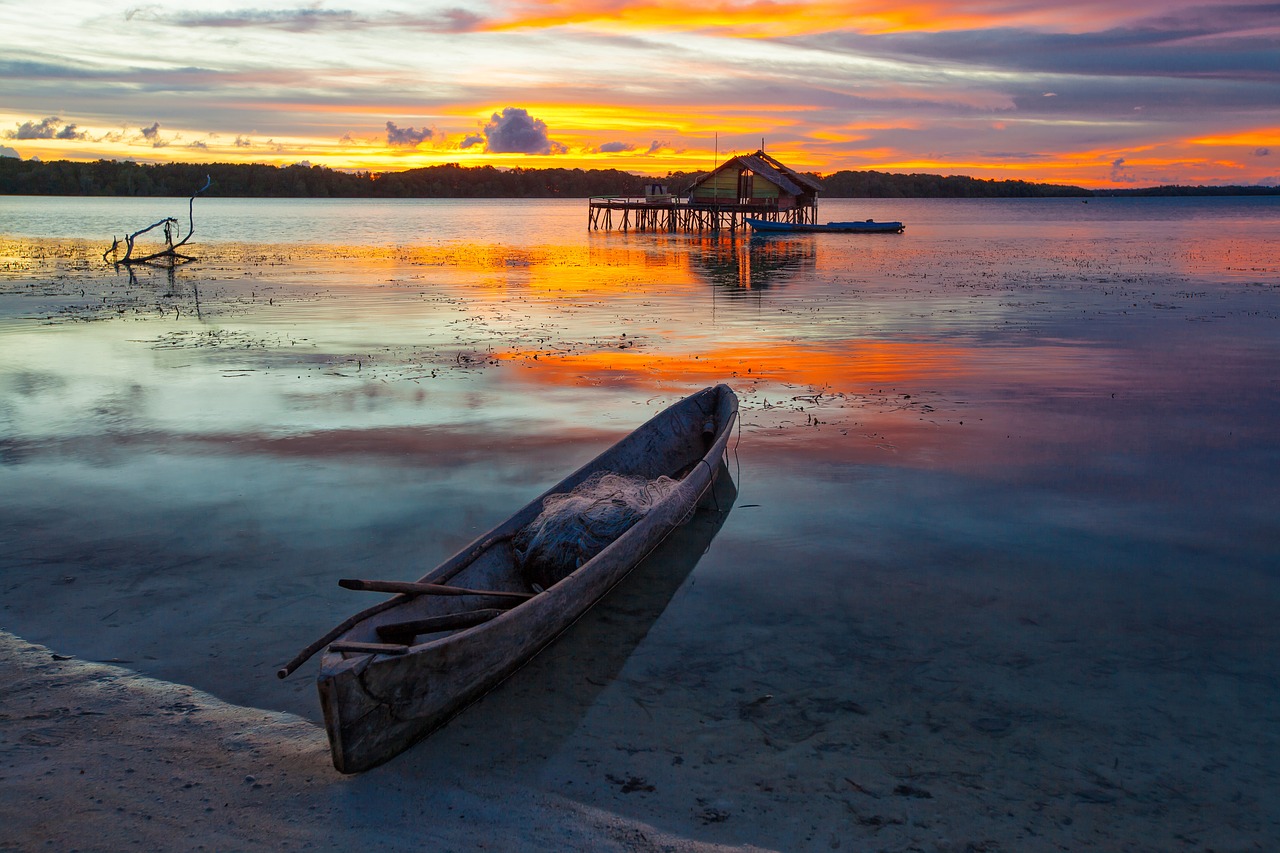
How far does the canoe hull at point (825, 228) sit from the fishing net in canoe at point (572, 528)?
56.2m

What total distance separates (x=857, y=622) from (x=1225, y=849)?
8.29ft

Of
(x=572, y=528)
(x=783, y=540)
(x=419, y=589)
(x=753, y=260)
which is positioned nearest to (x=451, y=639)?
(x=419, y=589)

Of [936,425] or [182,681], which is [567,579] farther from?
[936,425]

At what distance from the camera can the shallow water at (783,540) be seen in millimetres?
4805

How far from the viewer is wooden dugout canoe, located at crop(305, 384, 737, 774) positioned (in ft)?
14.4

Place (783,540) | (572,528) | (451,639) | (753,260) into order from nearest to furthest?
1. (451,639)
2. (572,528)
3. (783,540)
4. (753,260)

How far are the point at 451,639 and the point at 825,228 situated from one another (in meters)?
61.1

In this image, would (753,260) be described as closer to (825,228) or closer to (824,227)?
(825,228)

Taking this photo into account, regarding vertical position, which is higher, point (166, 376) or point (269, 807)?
point (166, 376)

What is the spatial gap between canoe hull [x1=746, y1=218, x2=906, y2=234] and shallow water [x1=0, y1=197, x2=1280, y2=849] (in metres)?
44.2

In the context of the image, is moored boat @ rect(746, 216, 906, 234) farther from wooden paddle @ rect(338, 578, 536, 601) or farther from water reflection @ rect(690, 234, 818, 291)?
wooden paddle @ rect(338, 578, 536, 601)

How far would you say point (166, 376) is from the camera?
1370cm

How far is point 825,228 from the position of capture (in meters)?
62.6

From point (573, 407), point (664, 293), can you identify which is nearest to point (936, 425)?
point (573, 407)
